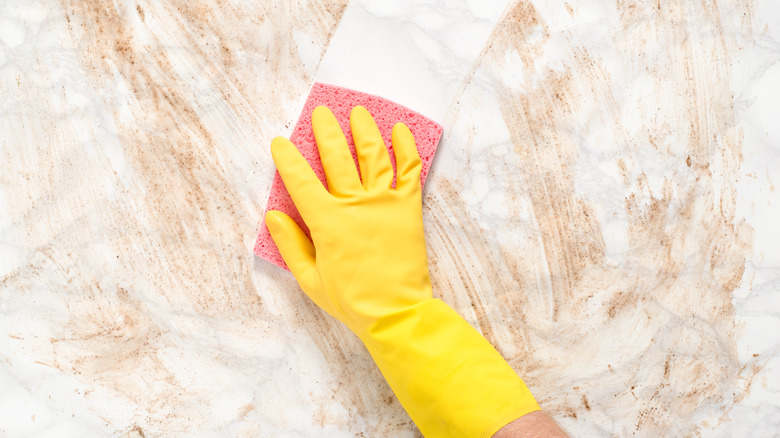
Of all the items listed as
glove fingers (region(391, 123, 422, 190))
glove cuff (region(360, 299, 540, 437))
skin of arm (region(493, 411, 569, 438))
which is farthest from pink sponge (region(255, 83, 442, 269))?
skin of arm (region(493, 411, 569, 438))

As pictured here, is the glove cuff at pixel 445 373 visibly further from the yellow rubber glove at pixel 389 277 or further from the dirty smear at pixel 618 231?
the dirty smear at pixel 618 231

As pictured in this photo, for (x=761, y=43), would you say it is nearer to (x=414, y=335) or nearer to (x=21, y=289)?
(x=414, y=335)

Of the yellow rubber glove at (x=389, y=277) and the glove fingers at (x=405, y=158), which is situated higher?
the glove fingers at (x=405, y=158)

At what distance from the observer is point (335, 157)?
812 mm

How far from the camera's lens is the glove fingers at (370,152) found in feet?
2.68

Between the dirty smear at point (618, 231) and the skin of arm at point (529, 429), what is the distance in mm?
156

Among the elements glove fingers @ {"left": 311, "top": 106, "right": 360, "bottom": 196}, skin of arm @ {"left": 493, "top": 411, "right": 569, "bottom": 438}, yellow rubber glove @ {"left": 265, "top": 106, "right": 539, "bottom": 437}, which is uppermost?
glove fingers @ {"left": 311, "top": 106, "right": 360, "bottom": 196}

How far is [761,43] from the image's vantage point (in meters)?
0.89

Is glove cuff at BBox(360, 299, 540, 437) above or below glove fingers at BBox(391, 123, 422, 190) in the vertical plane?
below

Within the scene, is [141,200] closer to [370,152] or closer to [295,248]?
[295,248]

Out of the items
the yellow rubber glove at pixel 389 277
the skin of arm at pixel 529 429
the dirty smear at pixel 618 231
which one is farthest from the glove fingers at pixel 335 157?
the skin of arm at pixel 529 429

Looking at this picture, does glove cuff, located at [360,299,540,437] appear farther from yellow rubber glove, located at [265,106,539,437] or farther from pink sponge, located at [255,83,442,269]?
pink sponge, located at [255,83,442,269]

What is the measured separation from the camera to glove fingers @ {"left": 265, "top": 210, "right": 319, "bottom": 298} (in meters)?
0.83

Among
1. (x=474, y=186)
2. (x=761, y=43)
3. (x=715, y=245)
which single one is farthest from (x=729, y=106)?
(x=474, y=186)
